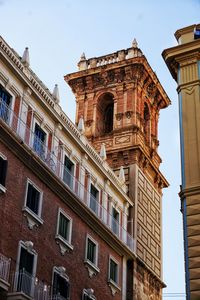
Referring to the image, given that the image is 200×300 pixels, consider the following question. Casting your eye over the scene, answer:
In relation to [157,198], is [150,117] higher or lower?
higher

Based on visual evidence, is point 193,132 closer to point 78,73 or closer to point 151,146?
point 151,146

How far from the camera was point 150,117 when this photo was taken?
46.4 metres

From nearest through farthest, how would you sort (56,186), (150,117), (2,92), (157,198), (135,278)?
1. (2,92)
2. (56,186)
3. (135,278)
4. (157,198)
5. (150,117)

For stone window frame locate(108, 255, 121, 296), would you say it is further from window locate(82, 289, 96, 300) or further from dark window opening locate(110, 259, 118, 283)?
window locate(82, 289, 96, 300)

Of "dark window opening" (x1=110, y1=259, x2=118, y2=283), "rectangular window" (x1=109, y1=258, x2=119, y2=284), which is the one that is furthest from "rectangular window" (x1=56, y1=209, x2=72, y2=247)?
"dark window opening" (x1=110, y1=259, x2=118, y2=283)

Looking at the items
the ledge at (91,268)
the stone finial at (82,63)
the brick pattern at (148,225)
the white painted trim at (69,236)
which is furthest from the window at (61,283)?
the stone finial at (82,63)

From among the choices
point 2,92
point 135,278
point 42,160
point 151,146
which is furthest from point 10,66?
point 151,146

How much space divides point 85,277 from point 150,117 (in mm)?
18921

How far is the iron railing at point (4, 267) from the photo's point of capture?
76.1 ft

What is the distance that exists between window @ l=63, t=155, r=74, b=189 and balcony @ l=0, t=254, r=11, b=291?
7.47 m

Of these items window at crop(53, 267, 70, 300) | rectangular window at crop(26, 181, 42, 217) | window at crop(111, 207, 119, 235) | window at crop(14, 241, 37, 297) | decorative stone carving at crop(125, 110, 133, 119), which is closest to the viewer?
window at crop(14, 241, 37, 297)

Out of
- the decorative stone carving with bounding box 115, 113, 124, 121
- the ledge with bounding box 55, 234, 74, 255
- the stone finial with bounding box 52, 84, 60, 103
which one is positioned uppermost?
the decorative stone carving with bounding box 115, 113, 124, 121

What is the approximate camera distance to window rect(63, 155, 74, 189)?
3070cm

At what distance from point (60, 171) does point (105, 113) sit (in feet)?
56.1
